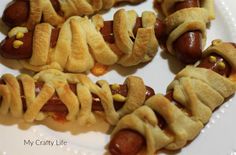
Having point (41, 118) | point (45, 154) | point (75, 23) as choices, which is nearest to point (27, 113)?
point (41, 118)

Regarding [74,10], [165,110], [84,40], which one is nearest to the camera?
[165,110]

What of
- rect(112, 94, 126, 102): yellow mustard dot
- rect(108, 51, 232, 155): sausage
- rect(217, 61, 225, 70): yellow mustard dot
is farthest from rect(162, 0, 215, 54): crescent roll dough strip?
rect(112, 94, 126, 102): yellow mustard dot

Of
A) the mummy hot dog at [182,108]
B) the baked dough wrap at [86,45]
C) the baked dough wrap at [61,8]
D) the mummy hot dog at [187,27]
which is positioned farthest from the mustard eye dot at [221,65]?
the baked dough wrap at [61,8]

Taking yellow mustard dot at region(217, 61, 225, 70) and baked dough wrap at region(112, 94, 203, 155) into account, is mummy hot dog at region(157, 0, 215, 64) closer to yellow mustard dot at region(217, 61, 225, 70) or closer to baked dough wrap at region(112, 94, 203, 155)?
yellow mustard dot at region(217, 61, 225, 70)

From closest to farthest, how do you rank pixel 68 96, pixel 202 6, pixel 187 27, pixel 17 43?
pixel 68 96
pixel 17 43
pixel 187 27
pixel 202 6

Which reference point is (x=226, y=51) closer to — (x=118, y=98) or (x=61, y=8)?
(x=118, y=98)

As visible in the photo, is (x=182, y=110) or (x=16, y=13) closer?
(x=182, y=110)

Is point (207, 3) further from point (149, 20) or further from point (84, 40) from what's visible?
point (84, 40)

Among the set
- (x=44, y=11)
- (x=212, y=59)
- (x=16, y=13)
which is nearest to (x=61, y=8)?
(x=44, y=11)
